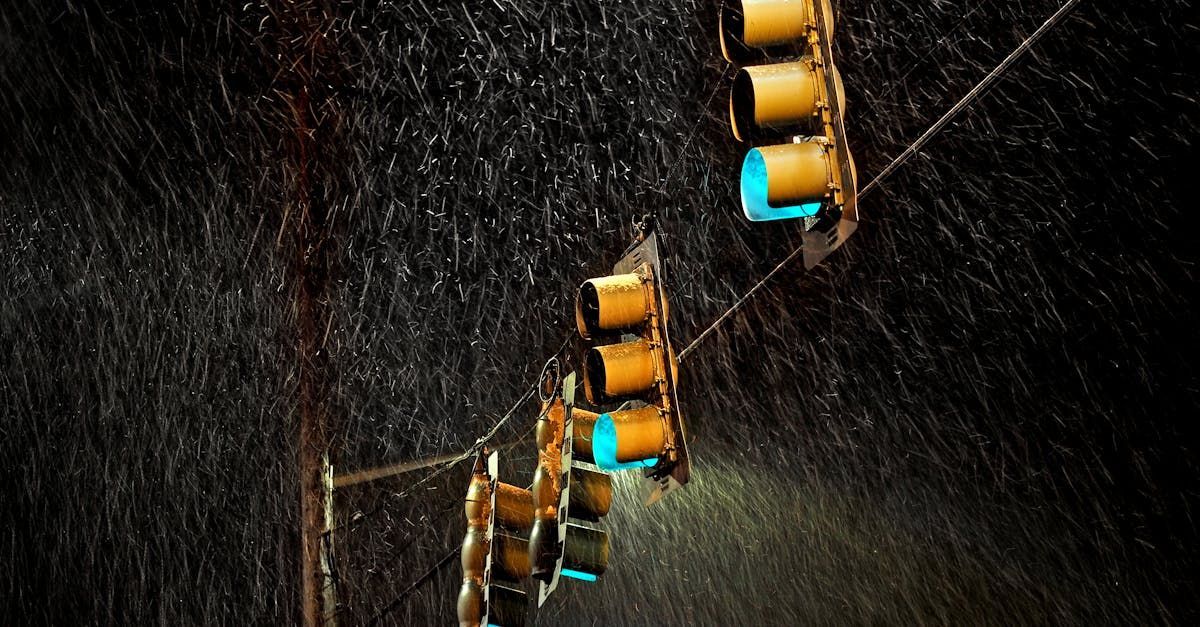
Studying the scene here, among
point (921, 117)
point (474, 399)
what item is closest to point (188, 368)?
point (474, 399)

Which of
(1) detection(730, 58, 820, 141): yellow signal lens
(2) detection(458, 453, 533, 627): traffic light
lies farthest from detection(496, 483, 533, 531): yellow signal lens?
(1) detection(730, 58, 820, 141): yellow signal lens

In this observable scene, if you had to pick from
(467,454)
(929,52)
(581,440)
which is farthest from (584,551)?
(467,454)

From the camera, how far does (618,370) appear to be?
125 inches

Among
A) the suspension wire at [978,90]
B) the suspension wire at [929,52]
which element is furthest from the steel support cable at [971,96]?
the suspension wire at [929,52]

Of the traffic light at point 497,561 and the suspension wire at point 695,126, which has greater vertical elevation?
the suspension wire at point 695,126

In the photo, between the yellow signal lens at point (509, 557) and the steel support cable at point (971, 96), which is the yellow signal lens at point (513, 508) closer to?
the yellow signal lens at point (509, 557)

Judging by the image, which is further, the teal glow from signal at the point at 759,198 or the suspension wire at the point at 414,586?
the suspension wire at the point at 414,586

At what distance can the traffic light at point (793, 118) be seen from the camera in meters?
2.41

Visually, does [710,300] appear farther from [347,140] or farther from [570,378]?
[347,140]

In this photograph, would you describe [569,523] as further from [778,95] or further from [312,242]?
[312,242]

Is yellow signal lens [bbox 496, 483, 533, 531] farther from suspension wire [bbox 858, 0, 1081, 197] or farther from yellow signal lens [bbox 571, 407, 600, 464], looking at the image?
suspension wire [bbox 858, 0, 1081, 197]

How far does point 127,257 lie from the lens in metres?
9.66

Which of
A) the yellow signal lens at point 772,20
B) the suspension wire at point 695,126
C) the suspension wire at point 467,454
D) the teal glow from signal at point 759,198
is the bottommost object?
the suspension wire at point 467,454

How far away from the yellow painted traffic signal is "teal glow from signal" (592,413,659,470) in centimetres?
81
